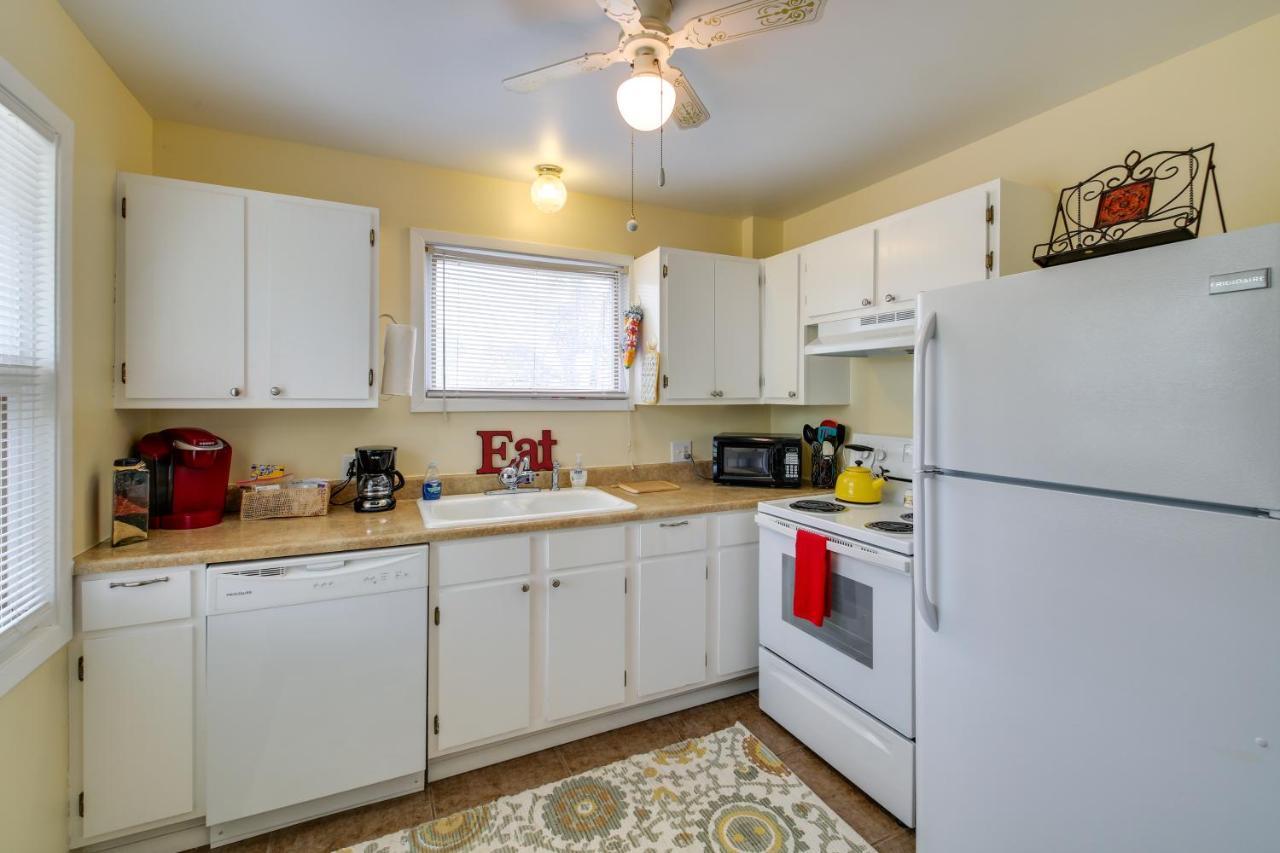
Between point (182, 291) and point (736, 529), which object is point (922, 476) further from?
point (182, 291)

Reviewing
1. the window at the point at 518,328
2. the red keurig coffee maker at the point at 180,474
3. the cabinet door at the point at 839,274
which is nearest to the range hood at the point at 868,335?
the cabinet door at the point at 839,274

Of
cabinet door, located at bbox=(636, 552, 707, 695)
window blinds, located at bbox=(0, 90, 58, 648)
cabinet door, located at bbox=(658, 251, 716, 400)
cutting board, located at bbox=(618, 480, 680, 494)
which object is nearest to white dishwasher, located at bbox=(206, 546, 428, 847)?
window blinds, located at bbox=(0, 90, 58, 648)

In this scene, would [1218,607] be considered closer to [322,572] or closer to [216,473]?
[322,572]

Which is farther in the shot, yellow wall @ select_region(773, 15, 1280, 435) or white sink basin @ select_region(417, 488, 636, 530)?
white sink basin @ select_region(417, 488, 636, 530)

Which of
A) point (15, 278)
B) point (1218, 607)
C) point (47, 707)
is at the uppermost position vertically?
point (15, 278)

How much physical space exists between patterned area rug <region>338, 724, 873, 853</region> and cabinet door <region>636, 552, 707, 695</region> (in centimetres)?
32

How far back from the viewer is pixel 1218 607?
40.2 inches

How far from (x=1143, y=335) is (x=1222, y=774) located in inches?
33.6

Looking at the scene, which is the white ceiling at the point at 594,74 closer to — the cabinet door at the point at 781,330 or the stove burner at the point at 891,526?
the cabinet door at the point at 781,330

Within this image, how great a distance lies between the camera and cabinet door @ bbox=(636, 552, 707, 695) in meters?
2.27

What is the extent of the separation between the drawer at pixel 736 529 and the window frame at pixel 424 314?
876 mm

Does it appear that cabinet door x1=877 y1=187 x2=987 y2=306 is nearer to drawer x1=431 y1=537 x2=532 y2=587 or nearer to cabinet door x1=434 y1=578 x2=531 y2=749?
drawer x1=431 y1=537 x2=532 y2=587

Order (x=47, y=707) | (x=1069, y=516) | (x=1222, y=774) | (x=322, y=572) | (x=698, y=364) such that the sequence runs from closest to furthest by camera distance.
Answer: (x=1222, y=774)
(x=1069, y=516)
(x=47, y=707)
(x=322, y=572)
(x=698, y=364)

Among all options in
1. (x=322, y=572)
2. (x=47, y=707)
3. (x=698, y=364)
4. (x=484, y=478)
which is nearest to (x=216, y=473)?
(x=322, y=572)
